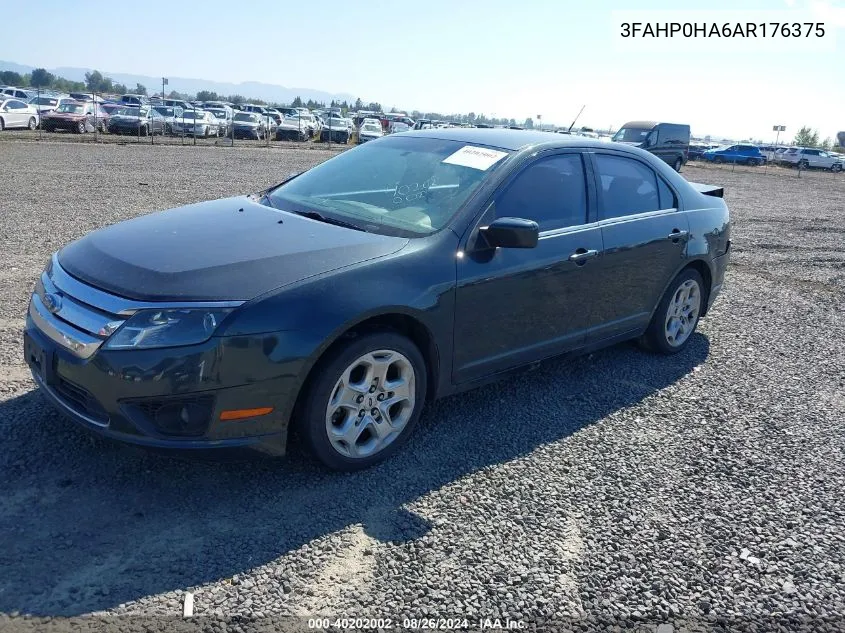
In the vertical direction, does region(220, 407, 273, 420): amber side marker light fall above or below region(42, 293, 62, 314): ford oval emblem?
below

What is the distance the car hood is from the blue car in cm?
4387

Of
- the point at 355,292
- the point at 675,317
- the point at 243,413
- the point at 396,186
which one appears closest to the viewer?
the point at 243,413

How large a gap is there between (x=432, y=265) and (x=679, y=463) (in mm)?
1756

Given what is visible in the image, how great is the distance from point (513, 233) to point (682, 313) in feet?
8.44

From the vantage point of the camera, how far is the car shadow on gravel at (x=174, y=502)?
2701 millimetres

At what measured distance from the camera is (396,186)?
4293mm

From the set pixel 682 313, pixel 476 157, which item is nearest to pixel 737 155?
pixel 682 313

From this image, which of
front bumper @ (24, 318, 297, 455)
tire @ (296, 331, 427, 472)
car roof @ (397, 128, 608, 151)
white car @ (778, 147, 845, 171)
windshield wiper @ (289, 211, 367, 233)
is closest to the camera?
front bumper @ (24, 318, 297, 455)

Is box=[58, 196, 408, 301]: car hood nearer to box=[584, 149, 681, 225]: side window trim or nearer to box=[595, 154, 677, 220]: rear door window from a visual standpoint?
box=[584, 149, 681, 225]: side window trim

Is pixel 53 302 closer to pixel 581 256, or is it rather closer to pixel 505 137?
pixel 505 137

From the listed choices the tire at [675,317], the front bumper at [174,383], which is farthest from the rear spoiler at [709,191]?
the front bumper at [174,383]

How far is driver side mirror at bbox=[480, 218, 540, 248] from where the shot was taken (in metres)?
3.72

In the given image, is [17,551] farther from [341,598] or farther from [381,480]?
[381,480]

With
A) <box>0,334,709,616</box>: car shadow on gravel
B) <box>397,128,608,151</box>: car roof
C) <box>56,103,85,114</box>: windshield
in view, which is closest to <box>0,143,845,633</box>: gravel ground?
<box>0,334,709,616</box>: car shadow on gravel
